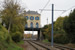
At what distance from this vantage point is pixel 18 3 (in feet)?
114

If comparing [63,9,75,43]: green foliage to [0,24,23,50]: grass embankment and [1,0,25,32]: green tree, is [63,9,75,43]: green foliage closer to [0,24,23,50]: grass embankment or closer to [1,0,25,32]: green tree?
[1,0,25,32]: green tree

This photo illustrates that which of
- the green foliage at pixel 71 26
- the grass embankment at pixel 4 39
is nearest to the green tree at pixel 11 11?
the green foliage at pixel 71 26

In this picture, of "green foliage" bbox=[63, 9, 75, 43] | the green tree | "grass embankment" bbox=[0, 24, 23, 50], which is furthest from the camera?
"green foliage" bbox=[63, 9, 75, 43]

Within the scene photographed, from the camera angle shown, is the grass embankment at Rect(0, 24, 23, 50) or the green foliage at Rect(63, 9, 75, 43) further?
the green foliage at Rect(63, 9, 75, 43)

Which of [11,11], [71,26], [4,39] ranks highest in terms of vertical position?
[11,11]

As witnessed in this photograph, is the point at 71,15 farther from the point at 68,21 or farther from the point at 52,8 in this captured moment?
the point at 52,8

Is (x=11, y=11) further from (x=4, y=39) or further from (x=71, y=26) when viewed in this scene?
(x=4, y=39)

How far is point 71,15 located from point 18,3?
12648 mm

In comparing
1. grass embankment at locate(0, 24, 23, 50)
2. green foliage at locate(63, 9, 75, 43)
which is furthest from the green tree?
grass embankment at locate(0, 24, 23, 50)

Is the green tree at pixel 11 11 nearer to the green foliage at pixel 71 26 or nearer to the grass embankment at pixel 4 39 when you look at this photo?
the green foliage at pixel 71 26

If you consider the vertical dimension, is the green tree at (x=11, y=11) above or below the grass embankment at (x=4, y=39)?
above

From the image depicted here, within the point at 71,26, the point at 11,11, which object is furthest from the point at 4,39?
the point at 71,26

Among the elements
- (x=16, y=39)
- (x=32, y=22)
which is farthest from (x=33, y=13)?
(x=16, y=39)

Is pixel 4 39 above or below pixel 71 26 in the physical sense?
below
